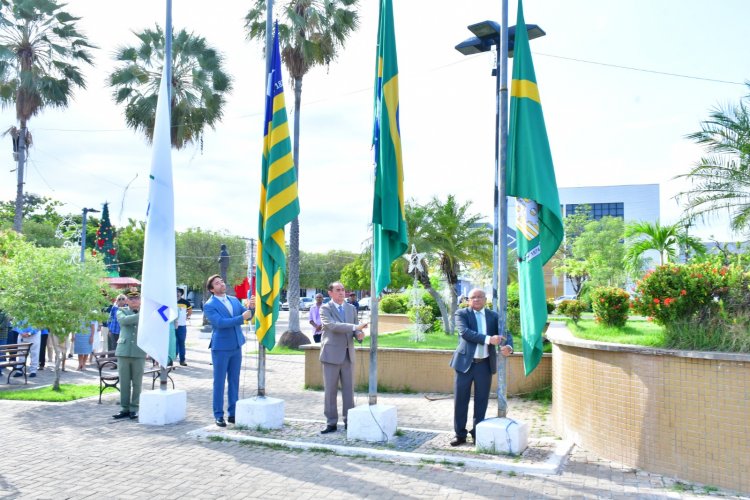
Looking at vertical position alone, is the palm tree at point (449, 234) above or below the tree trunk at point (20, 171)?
below

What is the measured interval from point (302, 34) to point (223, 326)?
1432cm

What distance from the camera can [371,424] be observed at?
25.6 feet

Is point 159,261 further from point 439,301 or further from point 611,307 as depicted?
point 439,301

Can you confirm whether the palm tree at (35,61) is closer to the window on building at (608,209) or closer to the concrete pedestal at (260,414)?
the concrete pedestal at (260,414)

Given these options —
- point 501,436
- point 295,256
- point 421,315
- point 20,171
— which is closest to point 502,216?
point 501,436

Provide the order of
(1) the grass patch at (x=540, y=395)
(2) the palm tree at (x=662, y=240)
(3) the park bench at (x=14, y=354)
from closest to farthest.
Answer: (1) the grass patch at (x=540, y=395), (2) the palm tree at (x=662, y=240), (3) the park bench at (x=14, y=354)

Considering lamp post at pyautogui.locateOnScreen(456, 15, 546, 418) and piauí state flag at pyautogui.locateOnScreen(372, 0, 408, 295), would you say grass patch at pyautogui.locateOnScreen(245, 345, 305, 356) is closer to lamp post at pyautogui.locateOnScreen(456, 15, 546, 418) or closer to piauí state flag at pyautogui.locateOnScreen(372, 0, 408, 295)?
piauí state flag at pyautogui.locateOnScreen(372, 0, 408, 295)

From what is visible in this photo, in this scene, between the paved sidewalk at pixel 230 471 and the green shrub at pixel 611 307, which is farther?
the green shrub at pixel 611 307

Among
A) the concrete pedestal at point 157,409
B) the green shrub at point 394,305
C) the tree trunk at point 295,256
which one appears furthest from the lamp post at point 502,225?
the green shrub at point 394,305

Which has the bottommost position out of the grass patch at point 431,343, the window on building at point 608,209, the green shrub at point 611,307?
the grass patch at point 431,343

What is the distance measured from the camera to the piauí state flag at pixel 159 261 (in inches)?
360

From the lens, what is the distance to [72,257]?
41.7 ft

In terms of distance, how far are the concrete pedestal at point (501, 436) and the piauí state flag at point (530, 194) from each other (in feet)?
2.32

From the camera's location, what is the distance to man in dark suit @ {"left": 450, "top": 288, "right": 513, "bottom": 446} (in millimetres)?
7586
